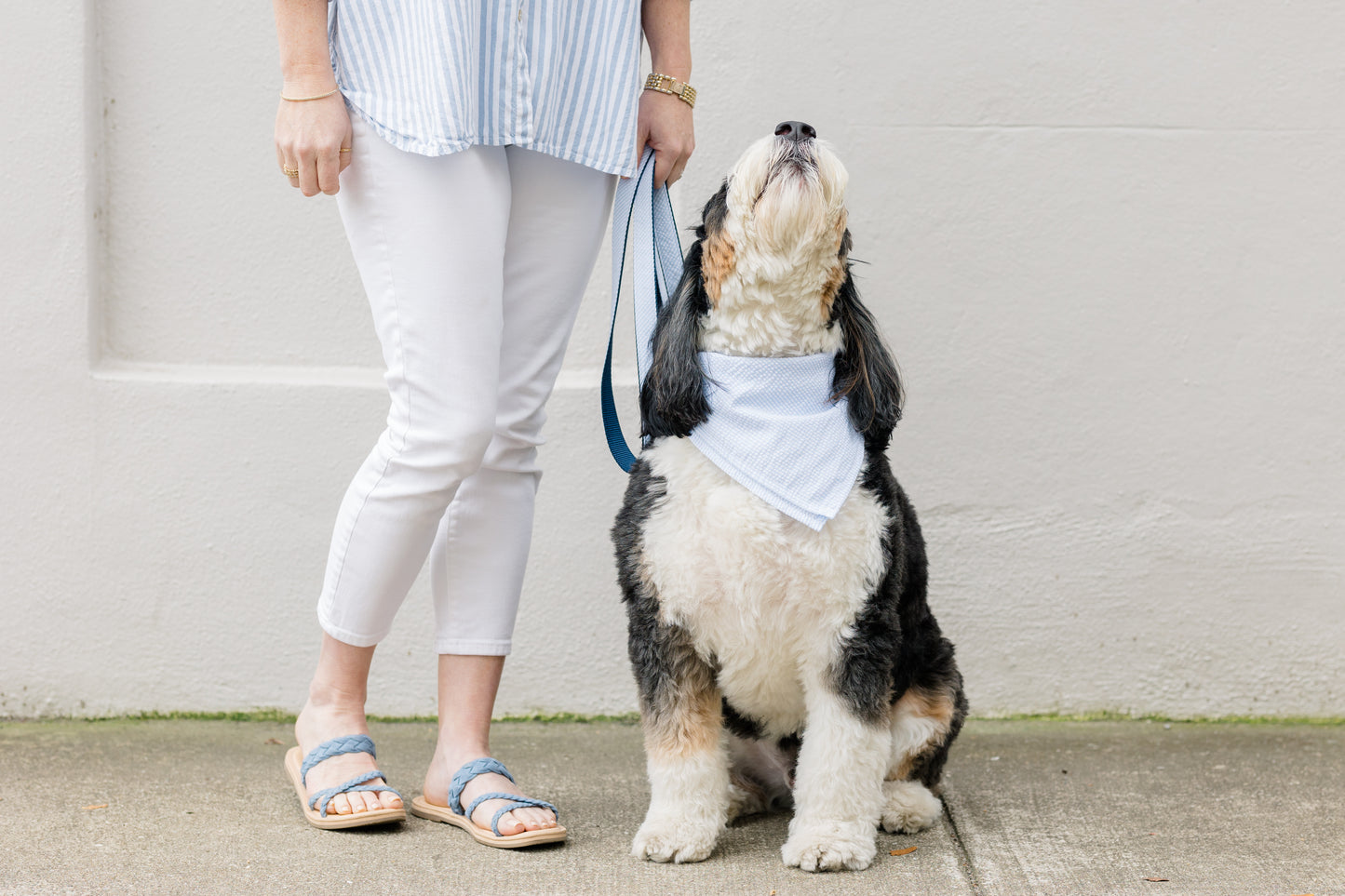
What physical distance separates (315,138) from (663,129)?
2.66 feet

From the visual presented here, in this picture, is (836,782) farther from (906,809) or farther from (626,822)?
(626,822)

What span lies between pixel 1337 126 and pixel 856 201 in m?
1.40

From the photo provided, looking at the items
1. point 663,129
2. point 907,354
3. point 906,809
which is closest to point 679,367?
point 663,129

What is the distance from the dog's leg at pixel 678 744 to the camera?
2.44 metres

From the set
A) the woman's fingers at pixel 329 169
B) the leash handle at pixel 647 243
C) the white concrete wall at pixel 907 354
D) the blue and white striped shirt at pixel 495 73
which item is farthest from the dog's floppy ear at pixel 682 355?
the white concrete wall at pixel 907 354

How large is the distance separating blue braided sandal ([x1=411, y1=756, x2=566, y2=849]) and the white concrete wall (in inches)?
36.9

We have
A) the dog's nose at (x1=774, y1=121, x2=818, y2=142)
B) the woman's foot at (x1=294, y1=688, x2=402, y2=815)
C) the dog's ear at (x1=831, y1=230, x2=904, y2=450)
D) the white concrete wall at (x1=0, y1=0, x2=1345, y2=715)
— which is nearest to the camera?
the dog's nose at (x1=774, y1=121, x2=818, y2=142)

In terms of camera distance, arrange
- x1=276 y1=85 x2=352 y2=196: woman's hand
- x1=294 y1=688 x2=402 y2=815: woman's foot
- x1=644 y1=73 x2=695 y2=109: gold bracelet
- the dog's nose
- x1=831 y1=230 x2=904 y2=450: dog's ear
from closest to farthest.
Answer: x1=276 y1=85 x2=352 y2=196: woman's hand
the dog's nose
x1=831 y1=230 x2=904 y2=450: dog's ear
x1=294 y1=688 x2=402 y2=815: woman's foot
x1=644 y1=73 x2=695 y2=109: gold bracelet

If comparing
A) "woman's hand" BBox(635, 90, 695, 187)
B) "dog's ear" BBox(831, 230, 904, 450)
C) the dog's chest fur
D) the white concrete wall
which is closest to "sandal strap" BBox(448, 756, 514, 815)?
the dog's chest fur

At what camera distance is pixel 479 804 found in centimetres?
254

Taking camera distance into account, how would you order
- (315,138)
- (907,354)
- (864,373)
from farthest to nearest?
1. (907,354)
2. (864,373)
3. (315,138)

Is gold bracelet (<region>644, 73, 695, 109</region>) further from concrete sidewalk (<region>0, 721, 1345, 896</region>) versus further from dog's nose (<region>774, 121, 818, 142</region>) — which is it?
concrete sidewalk (<region>0, 721, 1345, 896</region>)

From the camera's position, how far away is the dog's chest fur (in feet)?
7.73

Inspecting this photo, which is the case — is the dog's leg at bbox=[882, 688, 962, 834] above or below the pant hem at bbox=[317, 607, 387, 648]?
below
